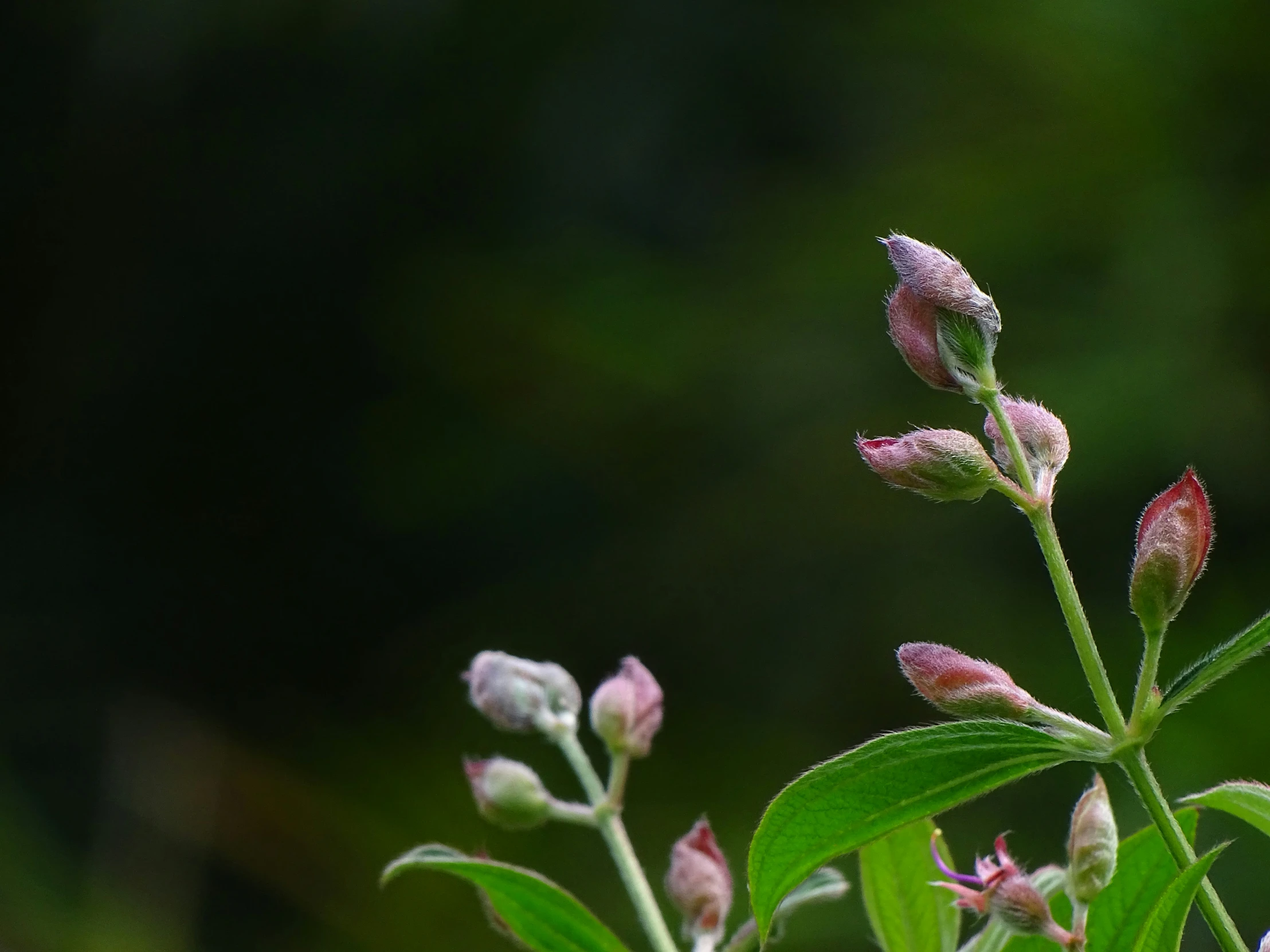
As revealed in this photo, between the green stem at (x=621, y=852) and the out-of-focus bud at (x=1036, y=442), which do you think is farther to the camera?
the green stem at (x=621, y=852)

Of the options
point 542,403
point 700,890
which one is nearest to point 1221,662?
point 700,890

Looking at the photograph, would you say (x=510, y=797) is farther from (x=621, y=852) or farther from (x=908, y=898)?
(x=908, y=898)

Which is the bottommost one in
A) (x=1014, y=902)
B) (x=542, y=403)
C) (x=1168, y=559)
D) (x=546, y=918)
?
(x=542, y=403)

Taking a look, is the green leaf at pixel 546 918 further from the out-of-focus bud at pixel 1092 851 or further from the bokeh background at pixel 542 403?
the bokeh background at pixel 542 403

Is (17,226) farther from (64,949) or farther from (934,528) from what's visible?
(934,528)

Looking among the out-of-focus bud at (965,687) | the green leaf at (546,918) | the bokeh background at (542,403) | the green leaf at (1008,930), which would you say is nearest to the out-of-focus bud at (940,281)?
the out-of-focus bud at (965,687)

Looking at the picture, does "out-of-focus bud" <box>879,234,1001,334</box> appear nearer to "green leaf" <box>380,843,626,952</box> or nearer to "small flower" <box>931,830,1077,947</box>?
"small flower" <box>931,830,1077,947</box>
